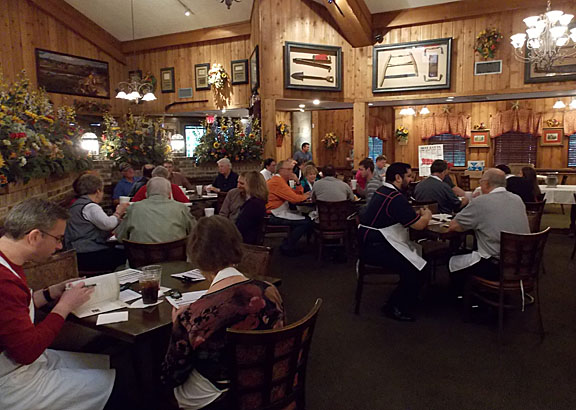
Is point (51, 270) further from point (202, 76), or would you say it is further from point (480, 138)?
point (480, 138)

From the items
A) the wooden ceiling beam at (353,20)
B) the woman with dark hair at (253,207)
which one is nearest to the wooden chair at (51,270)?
the woman with dark hair at (253,207)

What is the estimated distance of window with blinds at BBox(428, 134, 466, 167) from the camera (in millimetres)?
13688

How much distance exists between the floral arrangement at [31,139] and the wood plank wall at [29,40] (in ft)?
17.4

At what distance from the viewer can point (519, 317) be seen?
389 cm

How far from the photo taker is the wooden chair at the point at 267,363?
5.08 ft

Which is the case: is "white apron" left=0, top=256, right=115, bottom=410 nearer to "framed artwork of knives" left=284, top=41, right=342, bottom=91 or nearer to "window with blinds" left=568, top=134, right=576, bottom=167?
"framed artwork of knives" left=284, top=41, right=342, bottom=91

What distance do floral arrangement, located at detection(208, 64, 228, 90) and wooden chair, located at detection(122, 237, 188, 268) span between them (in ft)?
27.4

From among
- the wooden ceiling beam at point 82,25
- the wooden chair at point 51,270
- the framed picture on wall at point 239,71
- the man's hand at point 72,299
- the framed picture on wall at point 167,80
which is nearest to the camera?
the man's hand at point 72,299

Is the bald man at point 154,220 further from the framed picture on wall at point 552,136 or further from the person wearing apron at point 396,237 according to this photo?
the framed picture on wall at point 552,136

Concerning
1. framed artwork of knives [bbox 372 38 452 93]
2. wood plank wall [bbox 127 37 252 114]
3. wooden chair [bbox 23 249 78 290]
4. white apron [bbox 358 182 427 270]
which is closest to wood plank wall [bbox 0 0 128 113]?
wood plank wall [bbox 127 37 252 114]

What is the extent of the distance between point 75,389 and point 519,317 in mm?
3551

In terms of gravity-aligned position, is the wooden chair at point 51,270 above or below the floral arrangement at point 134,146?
below

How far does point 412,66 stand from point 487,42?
1440 millimetres

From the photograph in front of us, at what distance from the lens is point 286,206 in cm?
599
